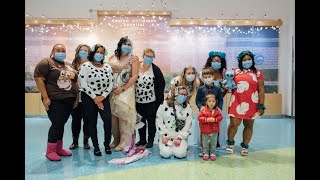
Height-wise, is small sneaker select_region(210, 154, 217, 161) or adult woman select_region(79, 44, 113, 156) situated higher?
adult woman select_region(79, 44, 113, 156)

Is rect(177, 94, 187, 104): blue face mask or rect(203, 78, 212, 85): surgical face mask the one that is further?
rect(203, 78, 212, 85): surgical face mask

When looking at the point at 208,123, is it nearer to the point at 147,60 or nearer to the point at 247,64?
the point at 247,64

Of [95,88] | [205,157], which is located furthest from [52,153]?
[205,157]

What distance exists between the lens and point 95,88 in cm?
398

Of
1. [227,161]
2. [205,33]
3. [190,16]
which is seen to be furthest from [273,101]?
[227,161]

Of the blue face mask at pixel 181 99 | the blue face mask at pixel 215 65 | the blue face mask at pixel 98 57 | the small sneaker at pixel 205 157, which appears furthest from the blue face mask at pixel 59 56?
the small sneaker at pixel 205 157

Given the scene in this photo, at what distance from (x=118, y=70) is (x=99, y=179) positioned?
1.76 metres

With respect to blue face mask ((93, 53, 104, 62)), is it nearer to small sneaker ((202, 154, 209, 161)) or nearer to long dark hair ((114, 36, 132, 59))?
long dark hair ((114, 36, 132, 59))

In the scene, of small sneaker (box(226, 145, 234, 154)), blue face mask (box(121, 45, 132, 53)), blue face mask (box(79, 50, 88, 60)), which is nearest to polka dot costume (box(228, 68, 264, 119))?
small sneaker (box(226, 145, 234, 154))

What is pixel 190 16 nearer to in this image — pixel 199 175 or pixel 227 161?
pixel 227 161

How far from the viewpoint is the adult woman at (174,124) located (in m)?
4.00

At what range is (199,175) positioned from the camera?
128 inches

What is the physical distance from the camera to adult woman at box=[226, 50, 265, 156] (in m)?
4.11

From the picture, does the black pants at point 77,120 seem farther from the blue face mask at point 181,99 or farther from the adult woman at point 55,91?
the blue face mask at point 181,99
